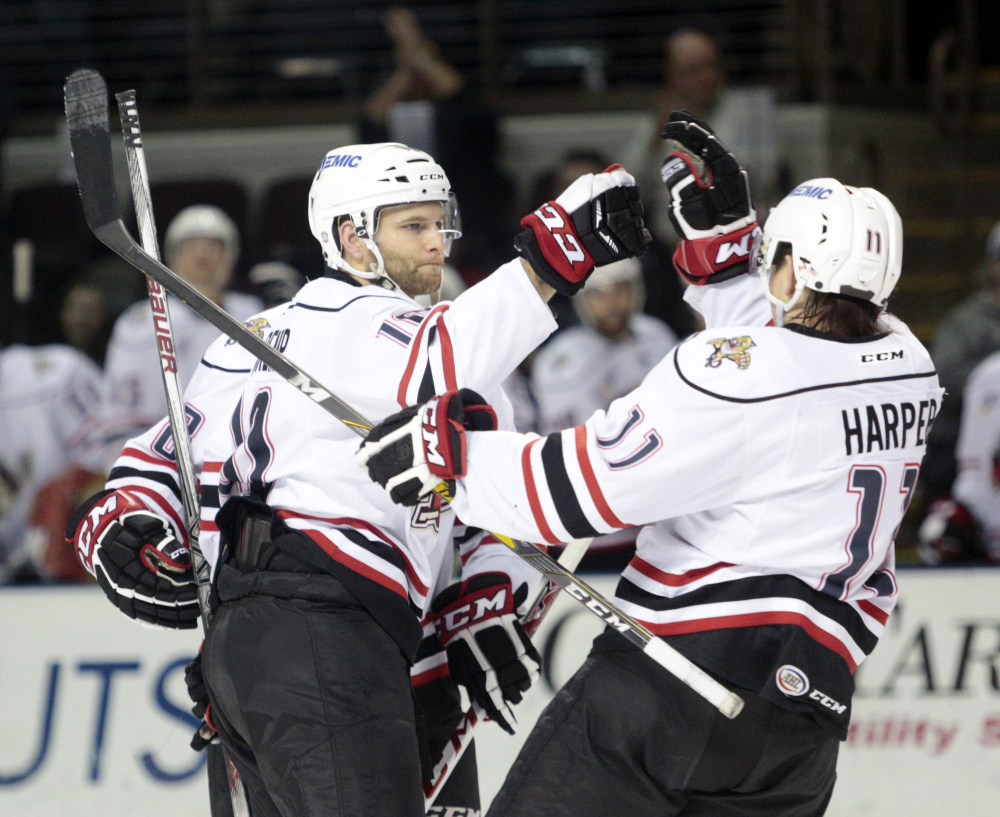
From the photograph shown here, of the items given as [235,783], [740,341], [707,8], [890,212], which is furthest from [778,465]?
[707,8]

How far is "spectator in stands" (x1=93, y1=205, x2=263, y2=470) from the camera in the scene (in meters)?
4.52

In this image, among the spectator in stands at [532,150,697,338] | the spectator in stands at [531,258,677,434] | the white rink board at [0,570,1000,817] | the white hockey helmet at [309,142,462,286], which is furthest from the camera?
the spectator in stands at [532,150,697,338]

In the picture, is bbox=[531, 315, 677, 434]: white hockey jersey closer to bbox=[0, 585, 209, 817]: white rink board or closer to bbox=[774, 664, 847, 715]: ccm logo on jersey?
bbox=[0, 585, 209, 817]: white rink board

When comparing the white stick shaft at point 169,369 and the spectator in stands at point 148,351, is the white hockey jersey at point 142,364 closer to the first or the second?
the spectator in stands at point 148,351

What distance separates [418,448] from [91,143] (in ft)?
2.63

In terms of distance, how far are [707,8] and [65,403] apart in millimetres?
3512

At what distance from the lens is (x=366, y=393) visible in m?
2.01

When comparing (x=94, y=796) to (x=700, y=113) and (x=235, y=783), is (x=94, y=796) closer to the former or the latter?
(x=235, y=783)

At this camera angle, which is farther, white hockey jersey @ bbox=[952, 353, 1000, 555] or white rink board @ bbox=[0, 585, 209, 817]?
white hockey jersey @ bbox=[952, 353, 1000, 555]

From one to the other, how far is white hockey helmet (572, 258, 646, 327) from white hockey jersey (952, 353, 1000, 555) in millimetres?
1098

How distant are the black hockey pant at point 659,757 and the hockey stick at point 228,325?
2.0 inches

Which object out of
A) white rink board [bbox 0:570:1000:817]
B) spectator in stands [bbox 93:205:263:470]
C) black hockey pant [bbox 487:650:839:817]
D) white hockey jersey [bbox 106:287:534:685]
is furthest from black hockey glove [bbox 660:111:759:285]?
spectator in stands [bbox 93:205:263:470]

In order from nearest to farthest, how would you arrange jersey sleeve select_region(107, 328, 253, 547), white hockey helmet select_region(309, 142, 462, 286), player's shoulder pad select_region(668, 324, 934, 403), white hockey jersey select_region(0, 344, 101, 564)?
1. player's shoulder pad select_region(668, 324, 934, 403)
2. white hockey helmet select_region(309, 142, 462, 286)
3. jersey sleeve select_region(107, 328, 253, 547)
4. white hockey jersey select_region(0, 344, 101, 564)

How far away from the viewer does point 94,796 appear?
3.44 metres
